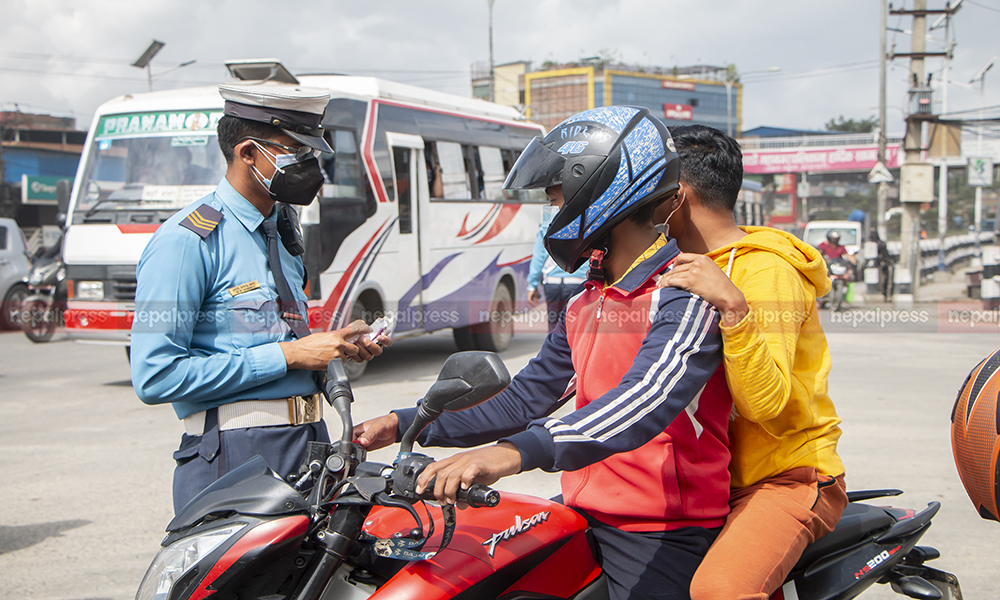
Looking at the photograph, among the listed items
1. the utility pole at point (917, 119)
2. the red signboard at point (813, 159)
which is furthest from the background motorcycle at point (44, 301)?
the red signboard at point (813, 159)

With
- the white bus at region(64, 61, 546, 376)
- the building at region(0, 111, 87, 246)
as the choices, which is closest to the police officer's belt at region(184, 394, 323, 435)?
the white bus at region(64, 61, 546, 376)

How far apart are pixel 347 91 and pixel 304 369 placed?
7.30 meters

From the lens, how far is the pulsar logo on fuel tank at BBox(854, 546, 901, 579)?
2.25 metres

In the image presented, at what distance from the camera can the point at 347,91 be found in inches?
357

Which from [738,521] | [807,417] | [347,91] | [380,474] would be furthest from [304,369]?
[347,91]

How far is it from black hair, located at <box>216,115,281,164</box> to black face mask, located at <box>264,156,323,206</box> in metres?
0.11

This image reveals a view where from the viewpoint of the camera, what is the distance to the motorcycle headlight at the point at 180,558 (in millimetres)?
1481

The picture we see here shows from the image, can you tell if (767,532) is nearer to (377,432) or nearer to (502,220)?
(377,432)

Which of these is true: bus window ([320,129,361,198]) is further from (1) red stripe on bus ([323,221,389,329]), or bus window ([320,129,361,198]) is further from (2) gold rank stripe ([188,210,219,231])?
(2) gold rank stripe ([188,210,219,231])

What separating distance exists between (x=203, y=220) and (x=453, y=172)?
8.57 metres

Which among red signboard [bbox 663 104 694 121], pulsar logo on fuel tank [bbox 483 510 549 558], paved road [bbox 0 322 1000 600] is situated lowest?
paved road [bbox 0 322 1000 600]

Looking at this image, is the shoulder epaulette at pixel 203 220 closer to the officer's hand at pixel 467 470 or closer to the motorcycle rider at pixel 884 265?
the officer's hand at pixel 467 470

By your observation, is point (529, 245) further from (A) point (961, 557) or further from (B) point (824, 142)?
(B) point (824, 142)

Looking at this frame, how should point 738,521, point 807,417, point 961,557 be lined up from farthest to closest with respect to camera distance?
point 961,557
point 807,417
point 738,521
